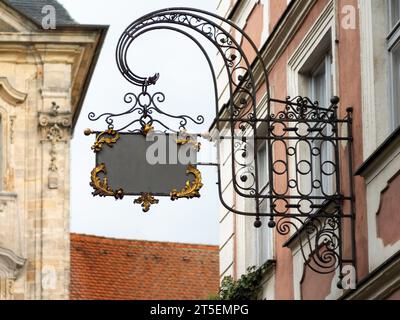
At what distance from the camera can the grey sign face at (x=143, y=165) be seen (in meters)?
12.8

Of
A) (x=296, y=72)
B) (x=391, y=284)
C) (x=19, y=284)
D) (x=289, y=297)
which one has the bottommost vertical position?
(x=391, y=284)

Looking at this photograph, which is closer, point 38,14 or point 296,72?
point 296,72

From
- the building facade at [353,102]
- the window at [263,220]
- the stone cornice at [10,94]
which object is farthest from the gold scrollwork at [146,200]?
the stone cornice at [10,94]

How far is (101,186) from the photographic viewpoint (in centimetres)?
1274

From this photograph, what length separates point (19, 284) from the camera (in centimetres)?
2983

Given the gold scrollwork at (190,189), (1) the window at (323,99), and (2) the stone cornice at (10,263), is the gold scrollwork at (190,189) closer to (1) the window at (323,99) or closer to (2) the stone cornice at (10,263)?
(1) the window at (323,99)

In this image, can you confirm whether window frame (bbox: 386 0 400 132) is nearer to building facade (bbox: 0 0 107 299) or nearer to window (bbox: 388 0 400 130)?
window (bbox: 388 0 400 130)

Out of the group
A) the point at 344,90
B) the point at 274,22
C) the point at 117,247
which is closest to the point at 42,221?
the point at 117,247

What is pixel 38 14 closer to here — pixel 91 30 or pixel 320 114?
pixel 91 30

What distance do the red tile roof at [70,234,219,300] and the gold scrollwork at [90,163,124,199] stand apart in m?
25.0

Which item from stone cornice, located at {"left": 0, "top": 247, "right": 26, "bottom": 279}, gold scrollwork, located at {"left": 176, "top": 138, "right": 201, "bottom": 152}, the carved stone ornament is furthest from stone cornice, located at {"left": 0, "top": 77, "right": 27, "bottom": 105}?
gold scrollwork, located at {"left": 176, "top": 138, "right": 201, "bottom": 152}

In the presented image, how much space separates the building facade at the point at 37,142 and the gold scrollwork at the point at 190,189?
672 inches

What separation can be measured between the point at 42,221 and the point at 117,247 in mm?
10036

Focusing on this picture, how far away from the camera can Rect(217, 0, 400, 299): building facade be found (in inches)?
484
